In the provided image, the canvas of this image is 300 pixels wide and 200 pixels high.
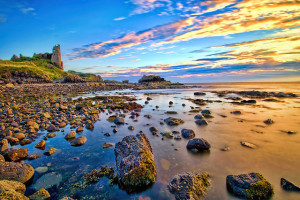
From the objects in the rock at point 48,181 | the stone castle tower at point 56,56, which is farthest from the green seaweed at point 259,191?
the stone castle tower at point 56,56

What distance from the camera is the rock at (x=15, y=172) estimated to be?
4430 mm

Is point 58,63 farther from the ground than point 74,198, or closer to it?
farther from the ground

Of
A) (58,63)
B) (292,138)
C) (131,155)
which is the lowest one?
(292,138)

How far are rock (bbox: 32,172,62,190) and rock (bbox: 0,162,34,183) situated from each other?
385mm

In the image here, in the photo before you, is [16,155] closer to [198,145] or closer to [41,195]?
[41,195]

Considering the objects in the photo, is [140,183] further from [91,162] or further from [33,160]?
[33,160]

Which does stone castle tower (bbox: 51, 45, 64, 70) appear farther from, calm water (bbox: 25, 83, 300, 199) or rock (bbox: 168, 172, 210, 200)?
rock (bbox: 168, 172, 210, 200)

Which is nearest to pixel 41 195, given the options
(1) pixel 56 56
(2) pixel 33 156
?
(2) pixel 33 156

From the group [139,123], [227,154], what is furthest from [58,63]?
[227,154]

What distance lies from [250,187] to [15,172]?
23.6ft

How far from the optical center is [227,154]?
664cm

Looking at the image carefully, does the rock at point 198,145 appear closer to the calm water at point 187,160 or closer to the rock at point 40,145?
the calm water at point 187,160

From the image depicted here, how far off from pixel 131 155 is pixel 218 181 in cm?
306

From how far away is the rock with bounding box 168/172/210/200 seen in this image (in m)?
3.99
